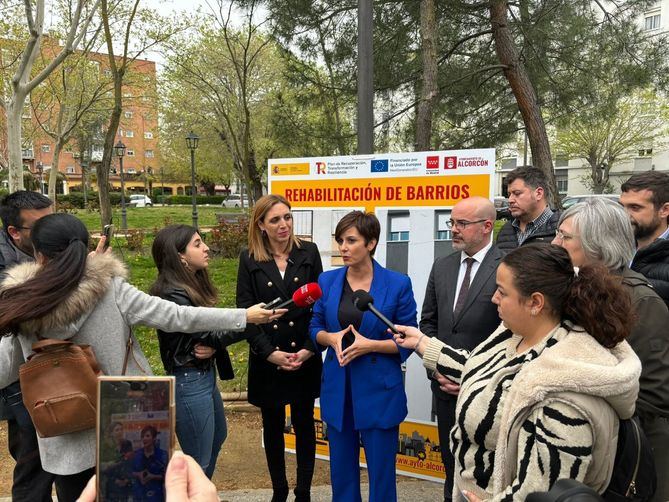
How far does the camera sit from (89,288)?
204 centimetres

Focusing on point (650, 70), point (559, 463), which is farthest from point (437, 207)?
point (650, 70)

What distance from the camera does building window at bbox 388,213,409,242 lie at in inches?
144

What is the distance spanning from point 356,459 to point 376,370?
1.94 ft

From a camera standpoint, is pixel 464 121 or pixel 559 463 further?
pixel 464 121

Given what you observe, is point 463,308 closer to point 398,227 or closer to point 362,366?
point 362,366

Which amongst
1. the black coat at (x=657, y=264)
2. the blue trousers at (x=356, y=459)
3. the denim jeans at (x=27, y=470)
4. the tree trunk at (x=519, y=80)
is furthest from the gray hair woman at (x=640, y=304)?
the tree trunk at (x=519, y=80)

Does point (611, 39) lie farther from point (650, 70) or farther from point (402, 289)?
point (402, 289)

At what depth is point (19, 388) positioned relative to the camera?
2582 millimetres

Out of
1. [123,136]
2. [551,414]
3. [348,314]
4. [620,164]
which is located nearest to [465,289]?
[348,314]

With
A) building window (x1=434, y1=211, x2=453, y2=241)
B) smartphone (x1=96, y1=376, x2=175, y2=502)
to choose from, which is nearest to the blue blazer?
building window (x1=434, y1=211, x2=453, y2=241)

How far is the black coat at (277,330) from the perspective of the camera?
3.09m

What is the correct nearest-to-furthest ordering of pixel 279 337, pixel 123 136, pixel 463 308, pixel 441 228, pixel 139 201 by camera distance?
pixel 463 308 → pixel 279 337 → pixel 441 228 → pixel 139 201 → pixel 123 136

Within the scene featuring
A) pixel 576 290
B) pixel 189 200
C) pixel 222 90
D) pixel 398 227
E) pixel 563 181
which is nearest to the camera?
pixel 576 290

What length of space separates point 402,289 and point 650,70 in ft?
20.8
